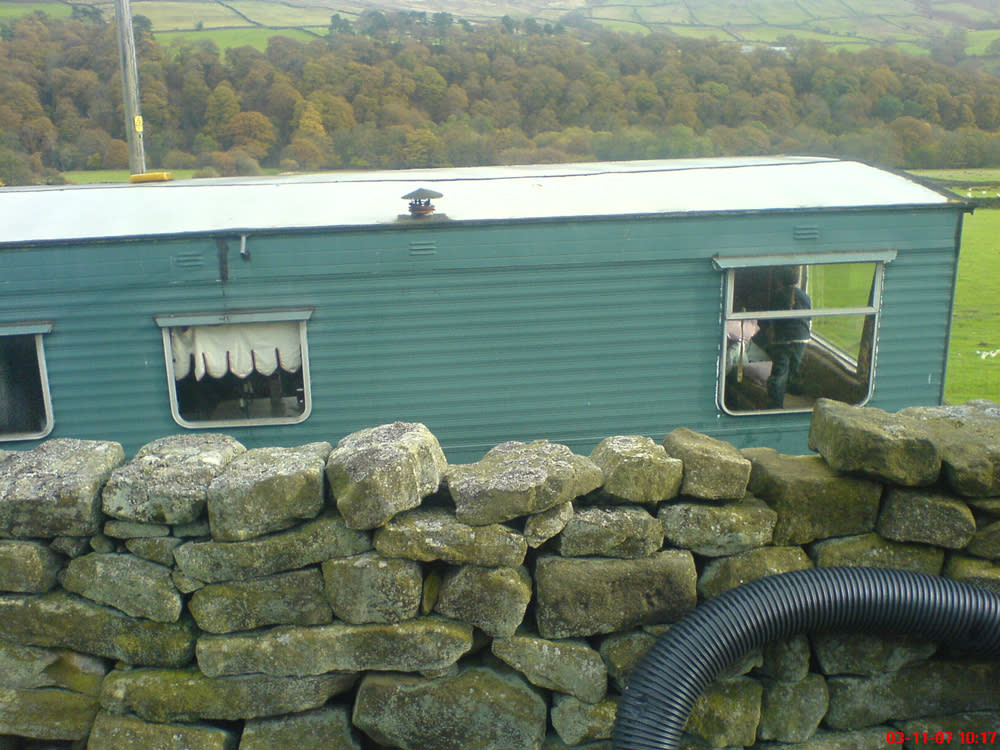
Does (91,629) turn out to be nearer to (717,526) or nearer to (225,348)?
(717,526)

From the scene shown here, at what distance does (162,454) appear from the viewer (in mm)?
3490

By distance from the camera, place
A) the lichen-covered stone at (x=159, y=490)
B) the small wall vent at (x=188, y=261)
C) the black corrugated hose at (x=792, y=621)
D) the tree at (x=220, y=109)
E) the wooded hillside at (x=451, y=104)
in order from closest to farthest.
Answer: the black corrugated hose at (x=792, y=621), the lichen-covered stone at (x=159, y=490), the small wall vent at (x=188, y=261), the wooded hillside at (x=451, y=104), the tree at (x=220, y=109)

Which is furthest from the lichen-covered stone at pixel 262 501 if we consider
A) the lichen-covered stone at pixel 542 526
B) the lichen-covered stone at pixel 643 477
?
the lichen-covered stone at pixel 643 477

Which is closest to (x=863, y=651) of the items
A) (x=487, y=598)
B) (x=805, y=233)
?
(x=487, y=598)

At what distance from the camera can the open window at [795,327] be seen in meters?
7.38

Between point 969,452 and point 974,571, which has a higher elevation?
point 969,452

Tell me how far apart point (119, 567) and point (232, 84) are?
30732mm

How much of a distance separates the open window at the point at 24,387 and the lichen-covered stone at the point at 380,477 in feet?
16.8

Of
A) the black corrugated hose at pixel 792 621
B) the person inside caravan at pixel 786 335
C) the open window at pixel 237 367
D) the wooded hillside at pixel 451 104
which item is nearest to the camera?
the black corrugated hose at pixel 792 621

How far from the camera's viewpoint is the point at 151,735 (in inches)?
131

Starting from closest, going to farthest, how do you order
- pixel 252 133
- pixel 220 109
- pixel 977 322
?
pixel 977 322 < pixel 252 133 < pixel 220 109

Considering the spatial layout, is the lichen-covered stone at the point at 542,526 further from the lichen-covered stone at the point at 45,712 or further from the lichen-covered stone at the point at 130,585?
the lichen-covered stone at the point at 45,712

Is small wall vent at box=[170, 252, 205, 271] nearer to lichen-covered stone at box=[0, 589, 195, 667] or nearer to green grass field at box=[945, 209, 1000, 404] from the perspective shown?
lichen-covered stone at box=[0, 589, 195, 667]

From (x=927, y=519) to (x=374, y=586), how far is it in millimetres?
2220
